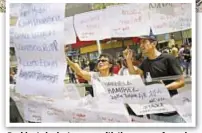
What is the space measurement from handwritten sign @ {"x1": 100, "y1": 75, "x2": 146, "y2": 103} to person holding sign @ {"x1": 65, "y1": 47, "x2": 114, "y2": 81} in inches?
1.3

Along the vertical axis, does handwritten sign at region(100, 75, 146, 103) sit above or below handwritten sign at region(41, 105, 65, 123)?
above

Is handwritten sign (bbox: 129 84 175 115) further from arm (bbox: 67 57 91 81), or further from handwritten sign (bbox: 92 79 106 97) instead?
arm (bbox: 67 57 91 81)

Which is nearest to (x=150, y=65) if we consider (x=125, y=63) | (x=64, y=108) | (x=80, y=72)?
(x=125, y=63)

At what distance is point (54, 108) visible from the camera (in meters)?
2.06

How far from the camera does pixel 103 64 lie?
6.73 feet

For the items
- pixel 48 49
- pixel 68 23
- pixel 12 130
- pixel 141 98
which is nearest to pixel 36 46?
pixel 48 49

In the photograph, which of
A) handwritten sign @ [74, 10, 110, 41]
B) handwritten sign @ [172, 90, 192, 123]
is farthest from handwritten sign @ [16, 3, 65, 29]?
handwritten sign @ [172, 90, 192, 123]

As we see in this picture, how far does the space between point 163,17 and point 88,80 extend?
0.54 m

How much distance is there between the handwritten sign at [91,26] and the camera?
6.71 feet

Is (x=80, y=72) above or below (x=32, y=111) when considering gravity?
above

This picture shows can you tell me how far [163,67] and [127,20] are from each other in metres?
0.33

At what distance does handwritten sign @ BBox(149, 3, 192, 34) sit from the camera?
204cm

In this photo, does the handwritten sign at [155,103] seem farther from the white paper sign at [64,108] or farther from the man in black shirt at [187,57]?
the white paper sign at [64,108]

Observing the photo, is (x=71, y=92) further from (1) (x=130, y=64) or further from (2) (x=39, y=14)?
(2) (x=39, y=14)
